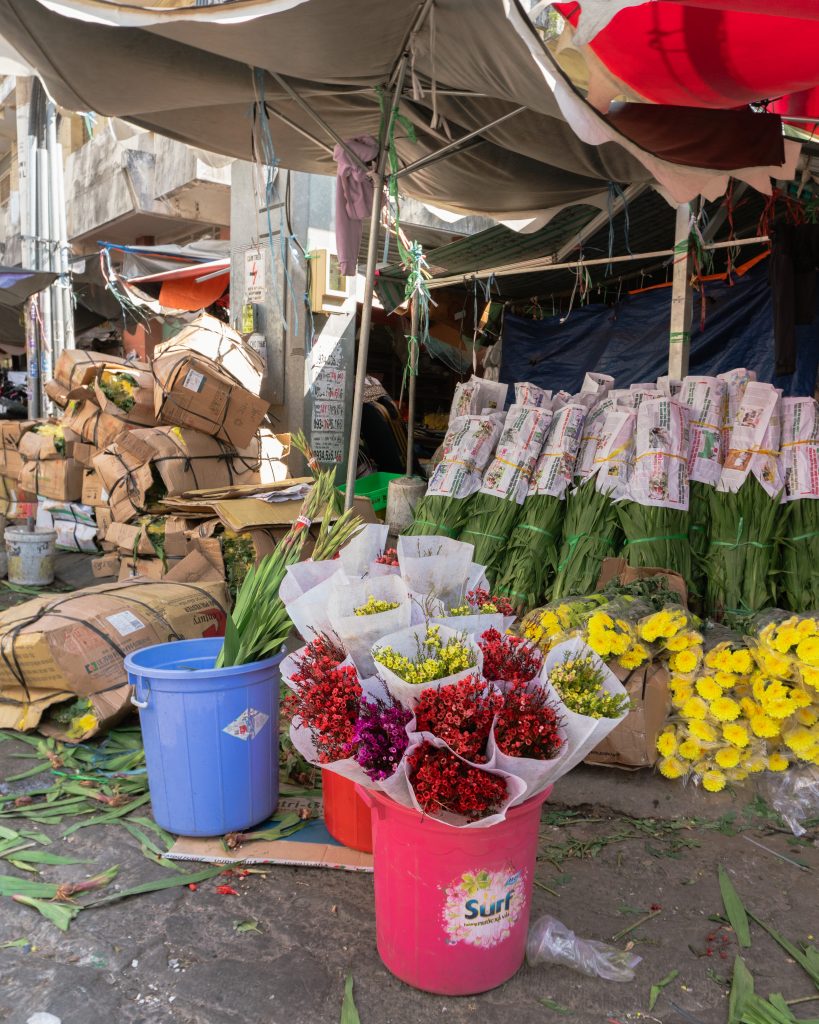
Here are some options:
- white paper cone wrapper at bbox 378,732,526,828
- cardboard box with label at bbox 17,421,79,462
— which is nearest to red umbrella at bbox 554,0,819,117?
white paper cone wrapper at bbox 378,732,526,828

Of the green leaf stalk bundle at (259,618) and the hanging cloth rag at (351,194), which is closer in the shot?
the green leaf stalk bundle at (259,618)

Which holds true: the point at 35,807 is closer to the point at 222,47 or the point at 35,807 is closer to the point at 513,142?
the point at 222,47

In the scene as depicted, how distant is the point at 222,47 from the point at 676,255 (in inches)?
124

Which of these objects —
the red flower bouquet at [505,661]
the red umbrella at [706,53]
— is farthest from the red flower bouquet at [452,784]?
the red umbrella at [706,53]

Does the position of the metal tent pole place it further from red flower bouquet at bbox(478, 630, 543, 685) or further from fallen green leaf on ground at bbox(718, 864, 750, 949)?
fallen green leaf on ground at bbox(718, 864, 750, 949)

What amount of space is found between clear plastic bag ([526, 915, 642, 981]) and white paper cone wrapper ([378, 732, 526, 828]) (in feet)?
1.84

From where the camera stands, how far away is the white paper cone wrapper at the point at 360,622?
203cm

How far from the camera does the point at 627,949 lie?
2.09 metres

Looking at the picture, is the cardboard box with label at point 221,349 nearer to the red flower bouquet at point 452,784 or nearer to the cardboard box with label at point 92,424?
the cardboard box with label at point 92,424

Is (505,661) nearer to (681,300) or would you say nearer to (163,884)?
(163,884)

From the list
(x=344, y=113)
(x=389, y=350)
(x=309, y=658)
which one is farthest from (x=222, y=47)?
(x=389, y=350)

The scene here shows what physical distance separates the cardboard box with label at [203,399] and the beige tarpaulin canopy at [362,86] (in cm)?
169

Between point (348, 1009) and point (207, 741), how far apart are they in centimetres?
100

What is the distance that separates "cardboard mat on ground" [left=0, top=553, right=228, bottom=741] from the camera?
10.7 ft
